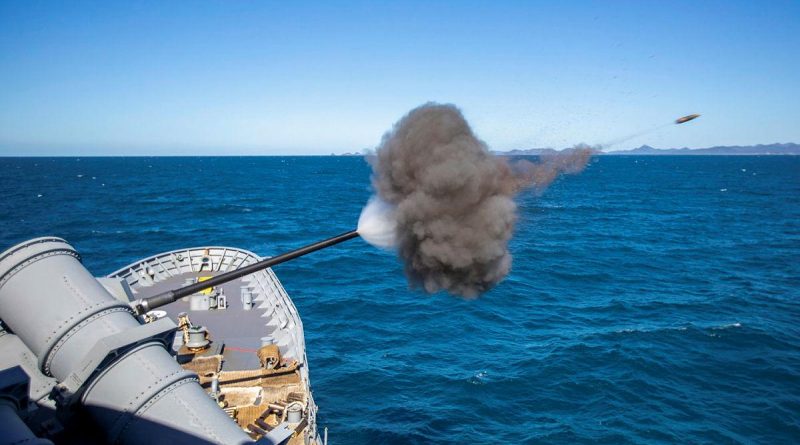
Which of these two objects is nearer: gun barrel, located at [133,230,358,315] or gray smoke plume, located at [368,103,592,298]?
gray smoke plume, located at [368,103,592,298]

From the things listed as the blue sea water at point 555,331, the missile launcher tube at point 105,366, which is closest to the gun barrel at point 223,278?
the missile launcher tube at point 105,366

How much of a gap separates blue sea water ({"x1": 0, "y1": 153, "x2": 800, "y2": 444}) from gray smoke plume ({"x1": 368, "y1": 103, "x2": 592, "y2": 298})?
1.17 meters

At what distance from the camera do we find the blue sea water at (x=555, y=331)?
19922mm

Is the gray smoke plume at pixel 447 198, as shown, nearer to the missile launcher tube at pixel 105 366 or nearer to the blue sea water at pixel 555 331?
the blue sea water at pixel 555 331

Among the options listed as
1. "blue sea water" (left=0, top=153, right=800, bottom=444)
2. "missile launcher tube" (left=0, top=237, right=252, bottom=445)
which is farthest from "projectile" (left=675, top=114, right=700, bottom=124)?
"missile launcher tube" (left=0, top=237, right=252, bottom=445)

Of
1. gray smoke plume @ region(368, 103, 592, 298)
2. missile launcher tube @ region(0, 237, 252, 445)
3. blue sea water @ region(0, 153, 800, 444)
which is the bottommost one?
blue sea water @ region(0, 153, 800, 444)

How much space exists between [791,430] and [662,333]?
374 inches

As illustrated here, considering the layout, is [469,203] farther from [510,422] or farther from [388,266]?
[388,266]

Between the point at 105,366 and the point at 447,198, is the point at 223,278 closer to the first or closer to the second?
the point at 105,366

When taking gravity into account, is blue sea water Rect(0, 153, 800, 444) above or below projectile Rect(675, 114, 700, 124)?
below

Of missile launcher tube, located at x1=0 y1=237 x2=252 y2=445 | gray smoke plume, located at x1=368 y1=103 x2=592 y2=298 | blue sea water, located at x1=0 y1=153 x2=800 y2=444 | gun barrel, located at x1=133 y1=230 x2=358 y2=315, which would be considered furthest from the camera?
blue sea water, located at x1=0 y1=153 x2=800 y2=444

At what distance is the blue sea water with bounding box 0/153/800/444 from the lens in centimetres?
1992

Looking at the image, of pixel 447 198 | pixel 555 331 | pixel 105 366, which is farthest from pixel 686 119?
pixel 555 331

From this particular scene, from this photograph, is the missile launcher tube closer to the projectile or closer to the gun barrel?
the gun barrel
